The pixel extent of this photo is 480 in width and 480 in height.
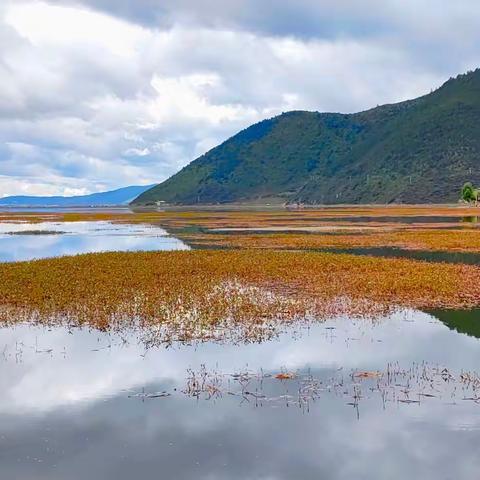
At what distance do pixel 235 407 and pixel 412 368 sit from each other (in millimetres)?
5703

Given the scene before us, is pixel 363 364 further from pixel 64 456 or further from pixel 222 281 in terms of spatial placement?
pixel 222 281

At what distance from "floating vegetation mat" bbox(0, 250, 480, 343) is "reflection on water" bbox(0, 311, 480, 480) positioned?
8.93 feet

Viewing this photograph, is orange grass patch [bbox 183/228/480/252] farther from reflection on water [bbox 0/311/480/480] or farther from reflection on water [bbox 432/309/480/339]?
reflection on water [bbox 0/311/480/480]

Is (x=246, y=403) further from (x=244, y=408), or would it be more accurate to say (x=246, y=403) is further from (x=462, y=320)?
(x=462, y=320)

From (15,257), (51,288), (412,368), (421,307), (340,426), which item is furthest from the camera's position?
(15,257)

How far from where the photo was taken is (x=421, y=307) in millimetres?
25422

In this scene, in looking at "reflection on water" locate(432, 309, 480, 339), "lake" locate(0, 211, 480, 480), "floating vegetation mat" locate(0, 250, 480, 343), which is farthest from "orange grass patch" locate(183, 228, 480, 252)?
"lake" locate(0, 211, 480, 480)

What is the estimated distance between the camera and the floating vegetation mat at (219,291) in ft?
76.8

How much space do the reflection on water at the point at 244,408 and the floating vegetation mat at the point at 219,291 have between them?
2.72 metres

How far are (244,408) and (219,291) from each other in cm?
1501

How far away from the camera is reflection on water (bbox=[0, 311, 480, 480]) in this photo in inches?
454

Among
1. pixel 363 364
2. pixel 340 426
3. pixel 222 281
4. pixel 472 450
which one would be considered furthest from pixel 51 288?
pixel 472 450

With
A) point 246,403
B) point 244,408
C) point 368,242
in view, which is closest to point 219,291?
point 246,403

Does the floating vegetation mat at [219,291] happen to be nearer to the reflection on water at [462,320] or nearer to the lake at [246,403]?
the reflection on water at [462,320]
